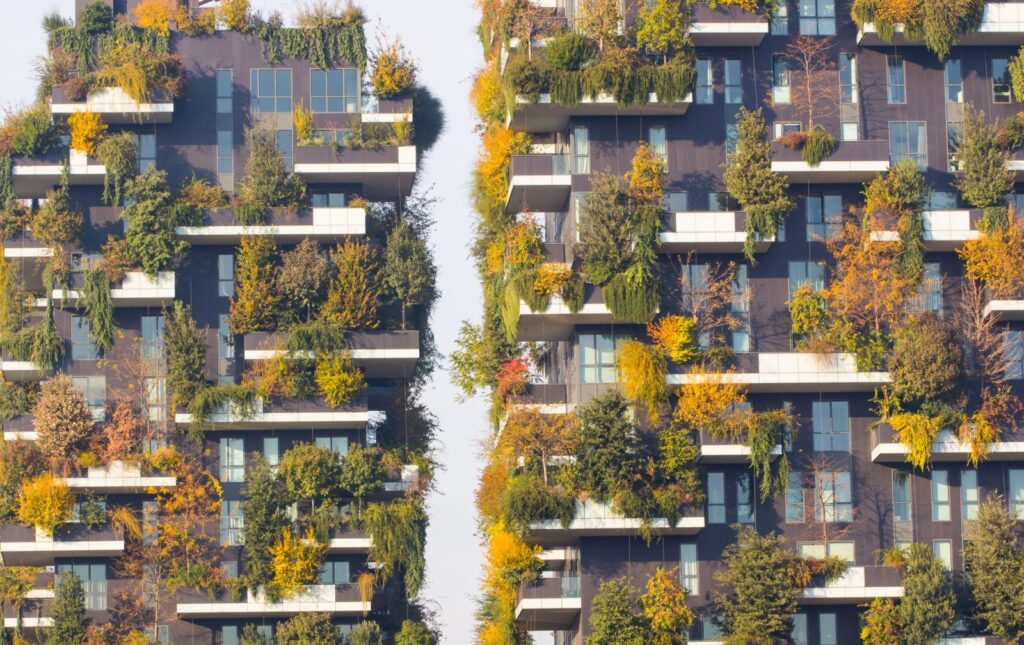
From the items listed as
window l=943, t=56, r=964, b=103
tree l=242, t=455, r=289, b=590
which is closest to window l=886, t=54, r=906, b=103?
window l=943, t=56, r=964, b=103

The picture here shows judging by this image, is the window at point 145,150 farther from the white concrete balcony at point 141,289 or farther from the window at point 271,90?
the white concrete balcony at point 141,289

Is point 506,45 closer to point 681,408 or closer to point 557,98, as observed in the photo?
point 557,98

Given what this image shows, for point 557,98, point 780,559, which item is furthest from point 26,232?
point 780,559

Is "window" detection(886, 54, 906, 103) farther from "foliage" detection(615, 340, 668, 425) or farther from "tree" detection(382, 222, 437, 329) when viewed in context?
"tree" detection(382, 222, 437, 329)

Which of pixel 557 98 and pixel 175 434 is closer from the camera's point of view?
pixel 557 98

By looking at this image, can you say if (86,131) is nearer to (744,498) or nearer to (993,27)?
(744,498)

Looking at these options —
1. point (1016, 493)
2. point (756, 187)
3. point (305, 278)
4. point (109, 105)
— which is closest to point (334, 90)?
point (305, 278)

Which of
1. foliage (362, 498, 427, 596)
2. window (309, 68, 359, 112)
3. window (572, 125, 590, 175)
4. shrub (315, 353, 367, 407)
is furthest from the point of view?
window (309, 68, 359, 112)
